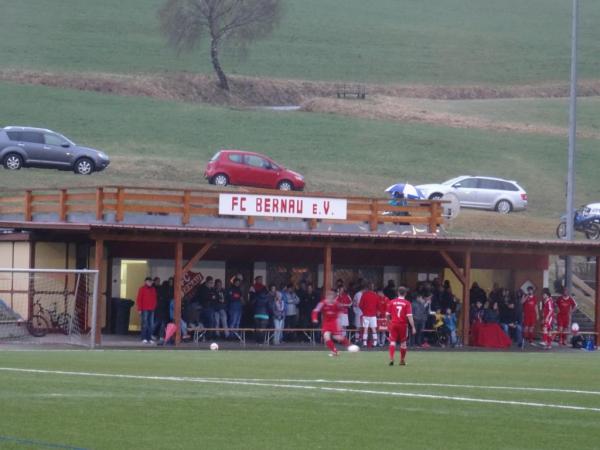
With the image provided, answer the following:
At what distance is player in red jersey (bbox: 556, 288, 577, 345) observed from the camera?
3684cm

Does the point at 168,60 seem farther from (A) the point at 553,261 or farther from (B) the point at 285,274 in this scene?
(B) the point at 285,274

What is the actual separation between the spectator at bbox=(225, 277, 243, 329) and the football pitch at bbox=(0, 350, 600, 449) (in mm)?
12044

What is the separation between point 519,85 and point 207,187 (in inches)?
1678

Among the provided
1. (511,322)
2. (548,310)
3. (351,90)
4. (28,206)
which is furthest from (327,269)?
(351,90)

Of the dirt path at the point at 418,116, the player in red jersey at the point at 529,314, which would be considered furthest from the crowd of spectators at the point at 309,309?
the dirt path at the point at 418,116

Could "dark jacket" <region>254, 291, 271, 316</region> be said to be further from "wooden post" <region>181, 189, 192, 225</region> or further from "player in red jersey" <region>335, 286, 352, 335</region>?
"wooden post" <region>181, 189, 192, 225</region>

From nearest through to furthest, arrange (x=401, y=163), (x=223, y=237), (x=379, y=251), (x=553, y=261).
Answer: (x=223, y=237) < (x=379, y=251) < (x=553, y=261) < (x=401, y=163)

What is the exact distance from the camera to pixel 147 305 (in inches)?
1276

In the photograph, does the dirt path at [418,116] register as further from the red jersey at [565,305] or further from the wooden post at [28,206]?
the wooden post at [28,206]

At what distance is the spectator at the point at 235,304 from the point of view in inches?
1337

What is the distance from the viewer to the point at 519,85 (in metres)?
86.8

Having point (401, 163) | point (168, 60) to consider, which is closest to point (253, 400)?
point (401, 163)

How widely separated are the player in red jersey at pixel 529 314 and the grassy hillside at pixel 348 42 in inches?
1775

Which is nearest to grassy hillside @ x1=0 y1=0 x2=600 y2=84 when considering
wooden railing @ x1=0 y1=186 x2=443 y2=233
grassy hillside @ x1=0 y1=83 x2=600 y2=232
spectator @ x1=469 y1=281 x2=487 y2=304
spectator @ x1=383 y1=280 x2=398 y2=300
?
grassy hillside @ x1=0 y1=83 x2=600 y2=232
